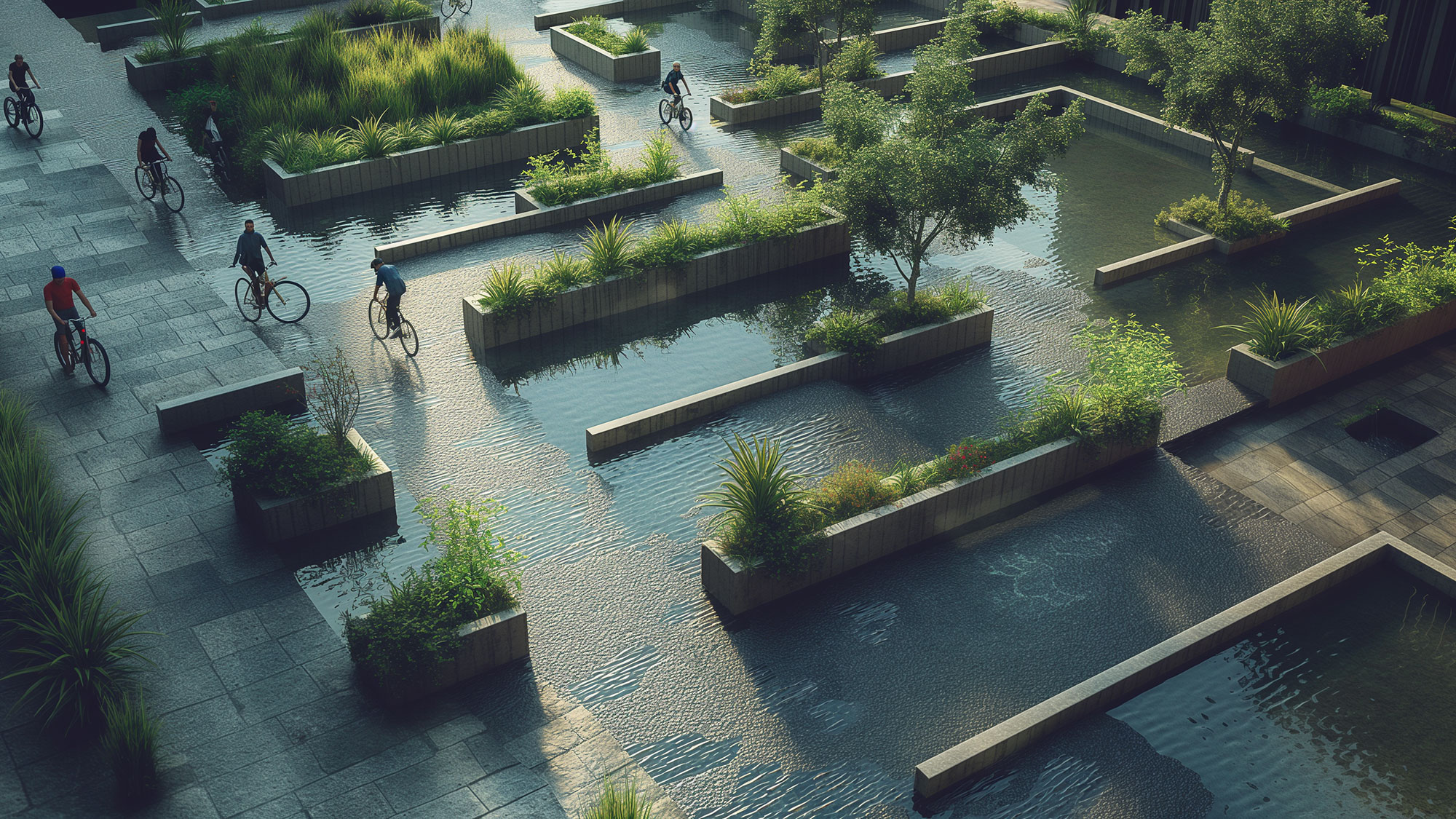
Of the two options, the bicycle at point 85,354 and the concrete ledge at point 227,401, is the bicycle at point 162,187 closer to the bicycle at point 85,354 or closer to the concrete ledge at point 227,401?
the bicycle at point 85,354

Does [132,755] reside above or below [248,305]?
below

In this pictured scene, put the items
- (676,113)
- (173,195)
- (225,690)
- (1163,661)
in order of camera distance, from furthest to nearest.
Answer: (676,113)
(173,195)
(1163,661)
(225,690)

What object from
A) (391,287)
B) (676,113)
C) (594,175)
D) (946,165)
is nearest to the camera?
(946,165)

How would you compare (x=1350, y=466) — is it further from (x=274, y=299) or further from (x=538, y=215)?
(x=274, y=299)

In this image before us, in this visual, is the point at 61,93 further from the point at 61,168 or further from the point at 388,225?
the point at 388,225

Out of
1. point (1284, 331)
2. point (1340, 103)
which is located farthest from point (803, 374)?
point (1340, 103)

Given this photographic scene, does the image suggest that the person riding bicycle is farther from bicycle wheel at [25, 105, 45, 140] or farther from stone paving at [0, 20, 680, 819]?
bicycle wheel at [25, 105, 45, 140]

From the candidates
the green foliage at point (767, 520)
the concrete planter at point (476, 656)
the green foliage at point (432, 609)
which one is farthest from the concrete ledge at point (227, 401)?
the green foliage at point (767, 520)

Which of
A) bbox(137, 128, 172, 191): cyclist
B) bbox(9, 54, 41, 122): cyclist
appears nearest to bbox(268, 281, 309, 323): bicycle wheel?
bbox(137, 128, 172, 191): cyclist
